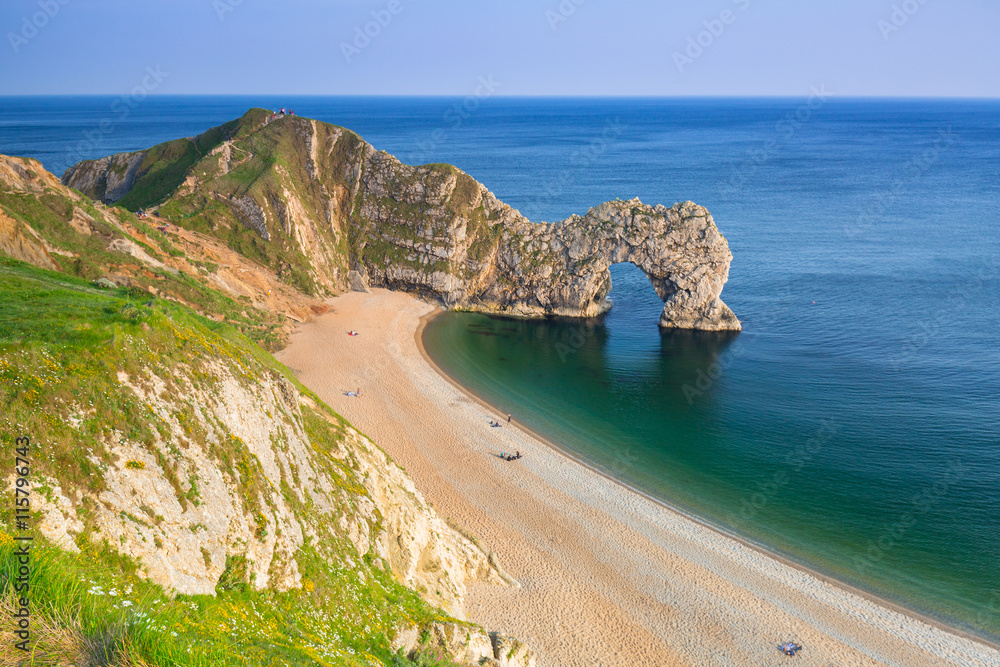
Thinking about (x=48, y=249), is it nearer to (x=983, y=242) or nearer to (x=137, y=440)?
(x=137, y=440)

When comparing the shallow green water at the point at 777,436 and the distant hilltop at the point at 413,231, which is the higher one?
the distant hilltop at the point at 413,231

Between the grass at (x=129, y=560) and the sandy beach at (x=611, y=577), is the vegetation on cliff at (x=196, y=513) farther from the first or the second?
the sandy beach at (x=611, y=577)

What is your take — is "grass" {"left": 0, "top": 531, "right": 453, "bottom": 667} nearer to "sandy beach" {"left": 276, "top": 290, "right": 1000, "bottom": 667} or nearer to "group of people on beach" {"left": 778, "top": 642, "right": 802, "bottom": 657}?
"sandy beach" {"left": 276, "top": 290, "right": 1000, "bottom": 667}

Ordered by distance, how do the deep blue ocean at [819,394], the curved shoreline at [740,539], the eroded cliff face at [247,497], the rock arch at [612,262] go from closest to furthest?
the eroded cliff face at [247,497] < the curved shoreline at [740,539] < the deep blue ocean at [819,394] < the rock arch at [612,262]

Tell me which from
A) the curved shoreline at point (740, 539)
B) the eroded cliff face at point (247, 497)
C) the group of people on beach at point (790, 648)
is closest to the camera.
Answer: the eroded cliff face at point (247, 497)

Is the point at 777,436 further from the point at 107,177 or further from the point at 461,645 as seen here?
the point at 107,177

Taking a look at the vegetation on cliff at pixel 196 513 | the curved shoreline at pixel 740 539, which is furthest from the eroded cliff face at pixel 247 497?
the curved shoreline at pixel 740 539

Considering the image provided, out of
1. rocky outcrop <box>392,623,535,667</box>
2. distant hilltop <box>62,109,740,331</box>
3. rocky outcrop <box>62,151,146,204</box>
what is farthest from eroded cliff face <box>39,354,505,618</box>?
rocky outcrop <box>62,151,146,204</box>

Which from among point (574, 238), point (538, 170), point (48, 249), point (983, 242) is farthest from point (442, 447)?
point (538, 170)
